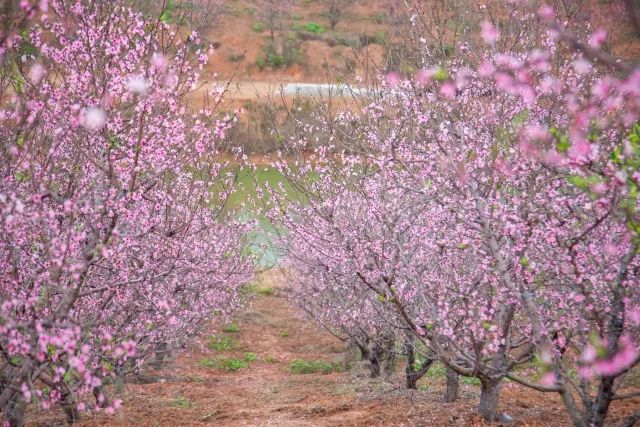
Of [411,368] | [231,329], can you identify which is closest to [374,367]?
[411,368]

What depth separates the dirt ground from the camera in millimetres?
9172

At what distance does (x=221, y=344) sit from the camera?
19.2m

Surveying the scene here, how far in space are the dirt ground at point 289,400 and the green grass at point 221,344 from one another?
7.0 inches

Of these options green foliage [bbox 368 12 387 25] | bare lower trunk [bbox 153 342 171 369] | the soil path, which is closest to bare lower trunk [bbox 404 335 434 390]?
the soil path

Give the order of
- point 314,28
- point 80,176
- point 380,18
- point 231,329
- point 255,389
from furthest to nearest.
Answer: point 314,28, point 231,329, point 255,389, point 380,18, point 80,176

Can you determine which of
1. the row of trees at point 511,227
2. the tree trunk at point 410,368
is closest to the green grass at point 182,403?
the row of trees at point 511,227

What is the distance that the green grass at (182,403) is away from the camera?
11.2 m

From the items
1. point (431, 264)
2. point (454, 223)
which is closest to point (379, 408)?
point (431, 264)

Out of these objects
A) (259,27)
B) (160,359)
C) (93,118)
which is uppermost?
(259,27)

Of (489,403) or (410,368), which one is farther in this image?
(410,368)

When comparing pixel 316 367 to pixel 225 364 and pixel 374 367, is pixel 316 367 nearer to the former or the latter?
pixel 225 364

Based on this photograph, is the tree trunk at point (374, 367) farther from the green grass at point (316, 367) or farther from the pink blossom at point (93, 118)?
the pink blossom at point (93, 118)

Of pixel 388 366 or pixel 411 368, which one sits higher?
pixel 411 368

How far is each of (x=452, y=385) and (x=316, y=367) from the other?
655 cm
